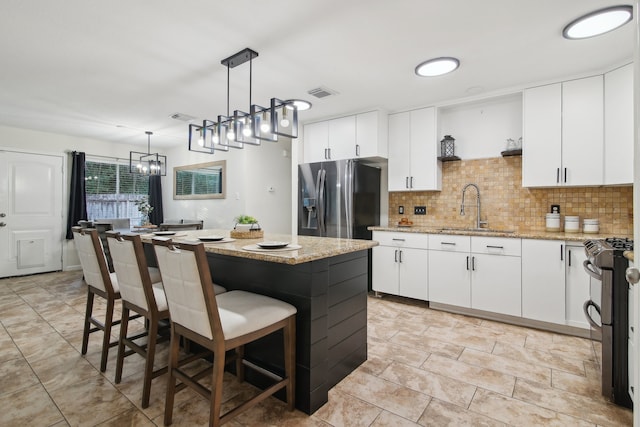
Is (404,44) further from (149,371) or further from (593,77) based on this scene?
(149,371)

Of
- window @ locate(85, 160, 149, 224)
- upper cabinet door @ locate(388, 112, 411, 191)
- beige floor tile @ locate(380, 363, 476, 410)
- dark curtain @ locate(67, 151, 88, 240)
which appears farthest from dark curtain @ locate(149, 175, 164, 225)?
beige floor tile @ locate(380, 363, 476, 410)

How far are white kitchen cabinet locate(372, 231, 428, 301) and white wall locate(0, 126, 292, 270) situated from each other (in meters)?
2.47

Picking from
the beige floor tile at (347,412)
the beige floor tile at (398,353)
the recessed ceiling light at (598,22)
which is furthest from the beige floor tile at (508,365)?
the recessed ceiling light at (598,22)

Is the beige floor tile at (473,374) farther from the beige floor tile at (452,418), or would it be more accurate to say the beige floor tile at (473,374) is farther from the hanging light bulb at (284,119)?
the hanging light bulb at (284,119)

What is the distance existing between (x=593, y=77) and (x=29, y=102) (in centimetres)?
601

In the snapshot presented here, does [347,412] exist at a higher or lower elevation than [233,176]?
lower

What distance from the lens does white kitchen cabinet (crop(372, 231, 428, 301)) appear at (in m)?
3.54

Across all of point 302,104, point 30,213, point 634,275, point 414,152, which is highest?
point 302,104

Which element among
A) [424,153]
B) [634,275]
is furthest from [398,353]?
[424,153]

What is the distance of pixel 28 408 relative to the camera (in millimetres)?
1804

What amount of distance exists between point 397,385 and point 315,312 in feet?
2.59

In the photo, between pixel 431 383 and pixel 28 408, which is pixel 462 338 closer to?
pixel 431 383

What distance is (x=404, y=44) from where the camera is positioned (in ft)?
7.93

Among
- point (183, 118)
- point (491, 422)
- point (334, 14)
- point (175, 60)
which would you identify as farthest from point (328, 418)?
point (183, 118)
